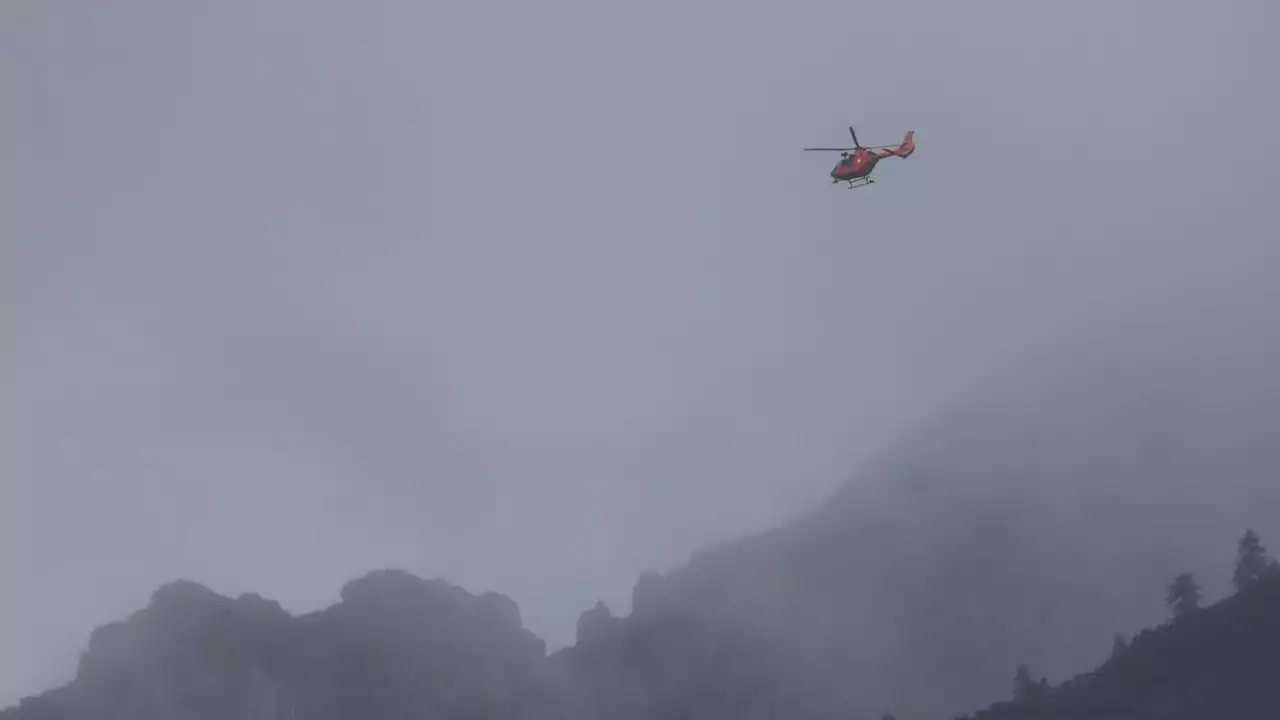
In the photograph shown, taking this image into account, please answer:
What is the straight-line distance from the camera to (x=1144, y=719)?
176 metres

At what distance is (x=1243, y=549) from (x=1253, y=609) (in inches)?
668

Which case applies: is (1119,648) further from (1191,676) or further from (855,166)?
(855,166)

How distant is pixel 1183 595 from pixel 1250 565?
38.4 ft

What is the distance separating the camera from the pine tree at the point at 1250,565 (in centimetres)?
19200

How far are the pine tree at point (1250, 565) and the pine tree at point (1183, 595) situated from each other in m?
6.50

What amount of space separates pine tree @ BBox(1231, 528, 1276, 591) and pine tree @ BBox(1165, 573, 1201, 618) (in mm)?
6502

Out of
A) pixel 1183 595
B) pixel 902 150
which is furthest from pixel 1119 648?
pixel 902 150

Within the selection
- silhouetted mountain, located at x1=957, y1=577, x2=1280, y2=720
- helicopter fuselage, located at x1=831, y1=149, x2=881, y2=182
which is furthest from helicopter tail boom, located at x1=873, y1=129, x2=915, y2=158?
silhouetted mountain, located at x1=957, y1=577, x2=1280, y2=720

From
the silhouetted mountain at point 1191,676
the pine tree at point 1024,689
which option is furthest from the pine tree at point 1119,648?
the pine tree at point 1024,689

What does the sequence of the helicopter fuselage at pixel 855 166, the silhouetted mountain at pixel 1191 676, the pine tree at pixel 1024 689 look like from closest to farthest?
the helicopter fuselage at pixel 855 166, the silhouetted mountain at pixel 1191 676, the pine tree at pixel 1024 689

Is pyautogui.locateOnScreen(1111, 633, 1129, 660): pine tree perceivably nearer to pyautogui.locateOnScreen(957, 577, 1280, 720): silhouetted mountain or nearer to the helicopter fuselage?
pyautogui.locateOnScreen(957, 577, 1280, 720): silhouetted mountain

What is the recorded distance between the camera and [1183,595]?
195 meters

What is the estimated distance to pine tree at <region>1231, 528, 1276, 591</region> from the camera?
192000 mm

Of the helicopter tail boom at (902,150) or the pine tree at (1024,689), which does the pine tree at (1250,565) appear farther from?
the helicopter tail boom at (902,150)
